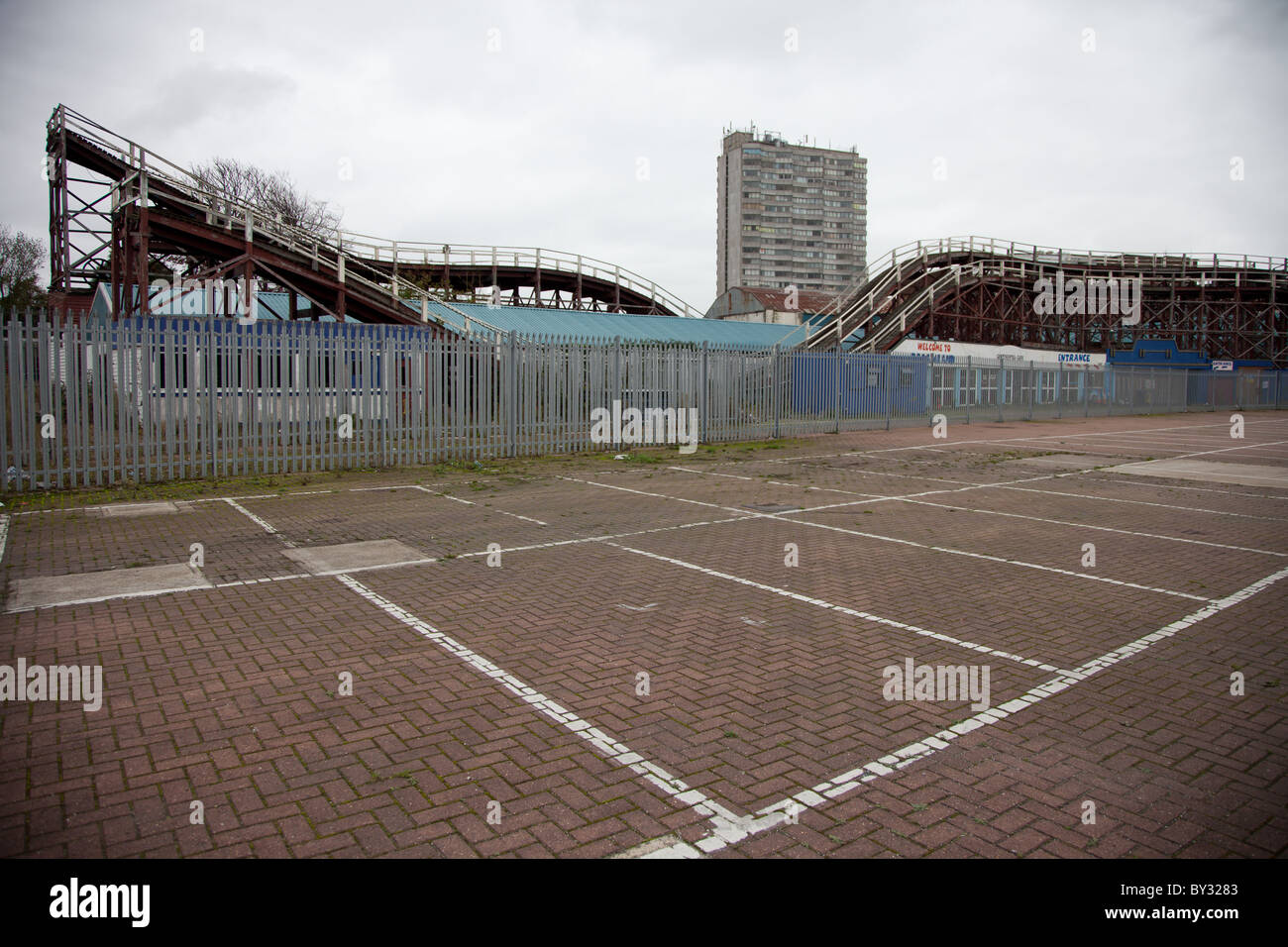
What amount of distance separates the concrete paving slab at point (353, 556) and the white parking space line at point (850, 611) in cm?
227

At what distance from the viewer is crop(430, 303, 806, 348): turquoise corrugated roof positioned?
114 feet

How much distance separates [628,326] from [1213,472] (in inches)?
1034

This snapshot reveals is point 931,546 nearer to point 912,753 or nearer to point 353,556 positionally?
point 912,753

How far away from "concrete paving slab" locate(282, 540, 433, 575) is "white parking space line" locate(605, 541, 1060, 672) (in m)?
2.27

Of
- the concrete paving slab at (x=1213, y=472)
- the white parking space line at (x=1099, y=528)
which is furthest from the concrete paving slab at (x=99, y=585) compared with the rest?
the concrete paving slab at (x=1213, y=472)

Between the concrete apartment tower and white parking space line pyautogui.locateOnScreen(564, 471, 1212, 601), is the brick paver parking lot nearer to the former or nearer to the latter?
white parking space line pyautogui.locateOnScreen(564, 471, 1212, 601)

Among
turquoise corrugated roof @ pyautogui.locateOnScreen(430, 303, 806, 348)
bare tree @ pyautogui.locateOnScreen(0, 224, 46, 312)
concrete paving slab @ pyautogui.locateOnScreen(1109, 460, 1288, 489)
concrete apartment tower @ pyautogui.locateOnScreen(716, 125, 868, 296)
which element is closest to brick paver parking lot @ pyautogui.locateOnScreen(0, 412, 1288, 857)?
concrete paving slab @ pyautogui.locateOnScreen(1109, 460, 1288, 489)

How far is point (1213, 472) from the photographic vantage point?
17.2 metres

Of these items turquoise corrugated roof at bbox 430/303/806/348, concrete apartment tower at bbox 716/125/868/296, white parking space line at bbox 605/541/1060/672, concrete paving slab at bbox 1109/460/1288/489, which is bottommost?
white parking space line at bbox 605/541/1060/672

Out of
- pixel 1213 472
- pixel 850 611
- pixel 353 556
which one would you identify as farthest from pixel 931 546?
pixel 1213 472

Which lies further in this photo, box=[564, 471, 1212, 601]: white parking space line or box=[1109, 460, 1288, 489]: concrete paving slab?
box=[1109, 460, 1288, 489]: concrete paving slab

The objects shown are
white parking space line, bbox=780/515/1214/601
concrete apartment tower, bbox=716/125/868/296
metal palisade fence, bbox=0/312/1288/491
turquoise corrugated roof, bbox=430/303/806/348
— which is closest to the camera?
white parking space line, bbox=780/515/1214/601
